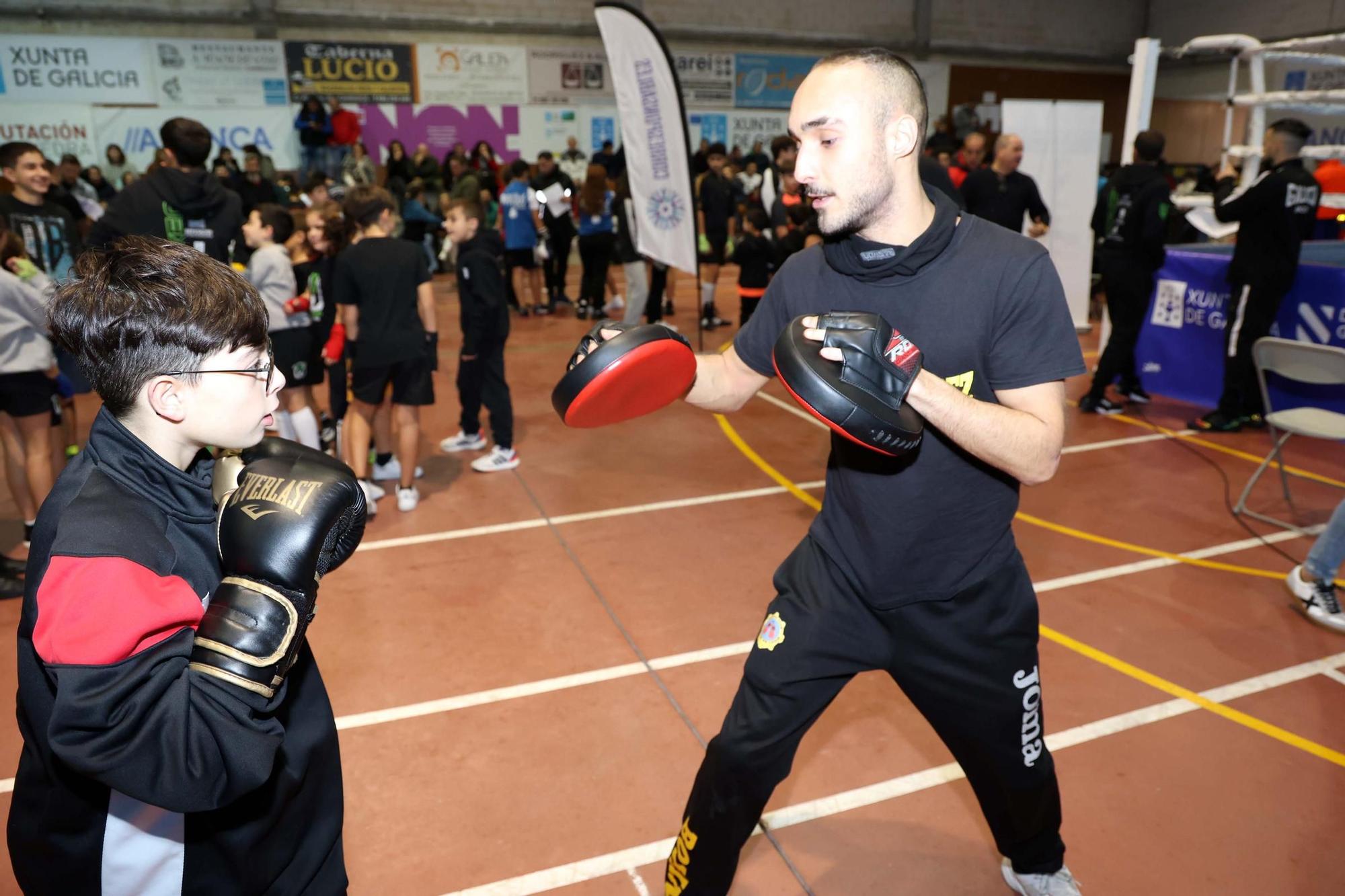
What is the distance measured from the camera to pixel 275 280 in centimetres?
505

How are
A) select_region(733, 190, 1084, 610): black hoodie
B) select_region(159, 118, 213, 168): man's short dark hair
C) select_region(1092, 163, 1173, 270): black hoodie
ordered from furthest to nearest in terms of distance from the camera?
select_region(1092, 163, 1173, 270): black hoodie
select_region(159, 118, 213, 168): man's short dark hair
select_region(733, 190, 1084, 610): black hoodie

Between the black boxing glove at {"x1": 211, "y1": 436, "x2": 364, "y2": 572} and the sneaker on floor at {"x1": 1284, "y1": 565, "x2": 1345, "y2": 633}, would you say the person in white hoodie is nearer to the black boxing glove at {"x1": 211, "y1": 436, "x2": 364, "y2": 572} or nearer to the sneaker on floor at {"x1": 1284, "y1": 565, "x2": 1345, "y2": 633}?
the black boxing glove at {"x1": 211, "y1": 436, "x2": 364, "y2": 572}

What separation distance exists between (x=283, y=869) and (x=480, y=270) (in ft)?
14.8

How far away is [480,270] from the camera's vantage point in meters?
5.65

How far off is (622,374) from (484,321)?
4.02 m

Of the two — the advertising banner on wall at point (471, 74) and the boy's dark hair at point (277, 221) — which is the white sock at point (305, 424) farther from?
the advertising banner on wall at point (471, 74)

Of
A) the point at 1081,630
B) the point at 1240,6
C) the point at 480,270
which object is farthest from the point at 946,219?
the point at 1240,6

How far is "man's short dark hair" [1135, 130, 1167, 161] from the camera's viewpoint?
22.2 ft

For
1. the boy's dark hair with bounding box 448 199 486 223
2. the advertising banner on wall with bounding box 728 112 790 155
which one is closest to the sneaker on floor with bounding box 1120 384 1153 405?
the boy's dark hair with bounding box 448 199 486 223

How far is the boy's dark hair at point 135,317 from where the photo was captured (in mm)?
1349

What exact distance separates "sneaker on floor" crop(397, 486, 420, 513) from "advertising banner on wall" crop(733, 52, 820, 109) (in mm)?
15400

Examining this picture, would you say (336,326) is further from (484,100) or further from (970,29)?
(970,29)

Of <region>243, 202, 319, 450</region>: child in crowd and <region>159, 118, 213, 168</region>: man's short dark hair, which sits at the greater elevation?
<region>159, 118, 213, 168</region>: man's short dark hair

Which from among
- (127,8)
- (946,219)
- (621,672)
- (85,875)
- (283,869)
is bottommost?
(621,672)
